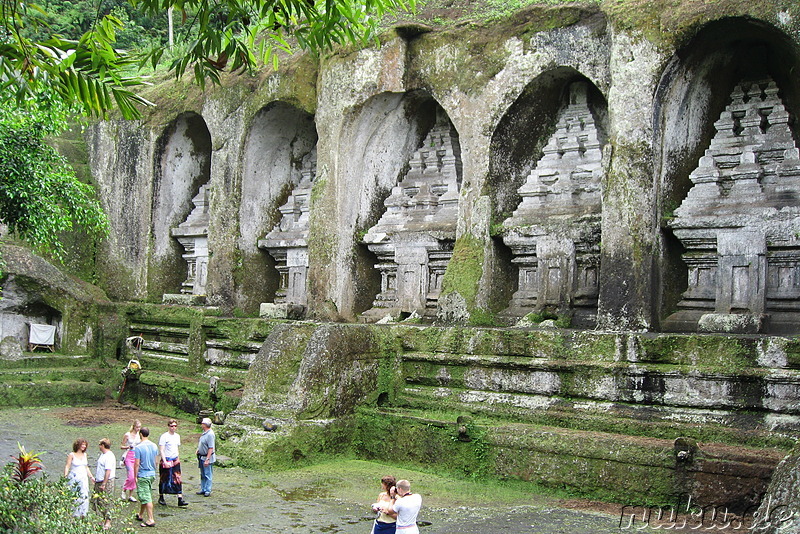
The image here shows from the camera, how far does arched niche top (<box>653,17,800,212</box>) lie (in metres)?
9.73

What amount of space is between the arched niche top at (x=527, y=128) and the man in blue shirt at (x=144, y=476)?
18.7ft

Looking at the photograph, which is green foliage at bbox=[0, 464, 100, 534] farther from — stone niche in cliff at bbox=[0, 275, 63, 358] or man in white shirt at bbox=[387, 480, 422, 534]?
stone niche in cliff at bbox=[0, 275, 63, 358]

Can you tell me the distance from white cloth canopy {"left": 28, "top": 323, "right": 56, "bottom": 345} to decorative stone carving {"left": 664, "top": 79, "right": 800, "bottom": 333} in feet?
36.0

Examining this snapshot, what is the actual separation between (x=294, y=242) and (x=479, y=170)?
14.2ft

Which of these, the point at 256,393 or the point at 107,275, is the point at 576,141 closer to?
the point at 256,393

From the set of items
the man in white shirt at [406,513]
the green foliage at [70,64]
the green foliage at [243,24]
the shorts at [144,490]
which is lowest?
the shorts at [144,490]

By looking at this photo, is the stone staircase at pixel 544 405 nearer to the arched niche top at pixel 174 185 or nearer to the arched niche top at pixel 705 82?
the arched niche top at pixel 705 82

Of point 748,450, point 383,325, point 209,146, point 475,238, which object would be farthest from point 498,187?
point 209,146

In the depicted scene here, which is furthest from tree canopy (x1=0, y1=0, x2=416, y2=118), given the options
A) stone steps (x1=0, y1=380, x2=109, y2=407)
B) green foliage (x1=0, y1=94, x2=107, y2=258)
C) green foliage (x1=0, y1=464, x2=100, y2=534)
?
stone steps (x1=0, y1=380, x2=109, y2=407)

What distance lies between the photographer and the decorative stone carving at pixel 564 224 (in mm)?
11320

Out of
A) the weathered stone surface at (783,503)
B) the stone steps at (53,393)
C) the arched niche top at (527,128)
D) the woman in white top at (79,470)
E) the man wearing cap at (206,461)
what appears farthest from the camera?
the stone steps at (53,393)

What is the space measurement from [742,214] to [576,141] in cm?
259

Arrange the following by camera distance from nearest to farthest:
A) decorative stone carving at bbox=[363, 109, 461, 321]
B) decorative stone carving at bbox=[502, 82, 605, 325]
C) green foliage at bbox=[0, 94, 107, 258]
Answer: green foliage at bbox=[0, 94, 107, 258] → decorative stone carving at bbox=[502, 82, 605, 325] → decorative stone carving at bbox=[363, 109, 461, 321]

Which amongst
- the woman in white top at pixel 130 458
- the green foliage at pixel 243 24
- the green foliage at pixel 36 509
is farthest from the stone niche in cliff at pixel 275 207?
the green foliage at pixel 243 24
